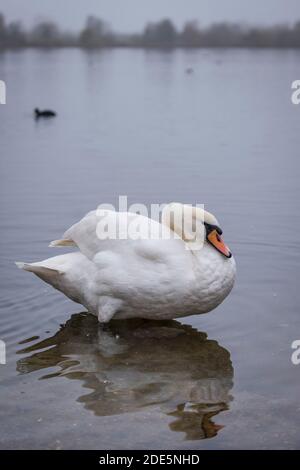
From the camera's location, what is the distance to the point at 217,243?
6.53 m

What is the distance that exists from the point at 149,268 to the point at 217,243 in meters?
0.54

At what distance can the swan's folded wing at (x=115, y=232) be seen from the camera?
649 centimetres

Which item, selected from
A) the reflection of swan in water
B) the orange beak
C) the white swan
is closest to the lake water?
the reflection of swan in water

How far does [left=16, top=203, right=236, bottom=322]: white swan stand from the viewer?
6305 mm

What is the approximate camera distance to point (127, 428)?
16.5 feet

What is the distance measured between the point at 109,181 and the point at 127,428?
7846 millimetres

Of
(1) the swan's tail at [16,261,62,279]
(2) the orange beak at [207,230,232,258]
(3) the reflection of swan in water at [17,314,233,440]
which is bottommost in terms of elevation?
(3) the reflection of swan in water at [17,314,233,440]

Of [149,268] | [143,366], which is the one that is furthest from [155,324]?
[143,366]

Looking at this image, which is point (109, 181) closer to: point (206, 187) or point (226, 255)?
point (206, 187)

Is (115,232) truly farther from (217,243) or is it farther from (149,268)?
(217,243)

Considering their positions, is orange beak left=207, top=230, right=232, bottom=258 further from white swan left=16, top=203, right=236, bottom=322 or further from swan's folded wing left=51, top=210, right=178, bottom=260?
swan's folded wing left=51, top=210, right=178, bottom=260

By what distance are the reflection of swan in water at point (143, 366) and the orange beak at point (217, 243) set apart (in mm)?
625

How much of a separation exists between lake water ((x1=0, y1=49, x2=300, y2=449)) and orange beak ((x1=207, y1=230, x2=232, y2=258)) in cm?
59

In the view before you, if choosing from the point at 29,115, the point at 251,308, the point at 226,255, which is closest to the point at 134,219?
the point at 226,255
